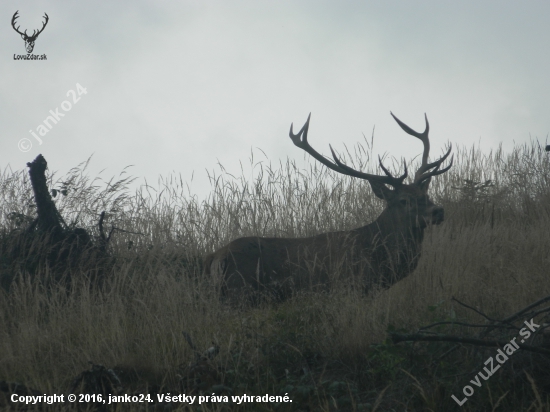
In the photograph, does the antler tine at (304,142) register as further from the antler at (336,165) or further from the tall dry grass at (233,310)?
the tall dry grass at (233,310)

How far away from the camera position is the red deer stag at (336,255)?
6.87m

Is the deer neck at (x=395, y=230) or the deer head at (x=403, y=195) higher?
the deer head at (x=403, y=195)

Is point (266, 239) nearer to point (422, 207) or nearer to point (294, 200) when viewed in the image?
point (422, 207)

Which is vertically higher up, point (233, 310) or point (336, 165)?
point (336, 165)

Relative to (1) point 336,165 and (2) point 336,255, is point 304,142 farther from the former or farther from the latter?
(2) point 336,255

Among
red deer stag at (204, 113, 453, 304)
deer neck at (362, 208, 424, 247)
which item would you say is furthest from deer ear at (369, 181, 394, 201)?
deer neck at (362, 208, 424, 247)

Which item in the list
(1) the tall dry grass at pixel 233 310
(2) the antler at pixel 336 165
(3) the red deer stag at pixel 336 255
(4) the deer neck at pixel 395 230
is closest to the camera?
(1) the tall dry grass at pixel 233 310

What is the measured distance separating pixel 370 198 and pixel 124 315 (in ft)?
19.4

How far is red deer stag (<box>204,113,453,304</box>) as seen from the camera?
270 inches

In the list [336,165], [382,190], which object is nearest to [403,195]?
[382,190]

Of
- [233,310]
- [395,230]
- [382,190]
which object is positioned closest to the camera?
[233,310]

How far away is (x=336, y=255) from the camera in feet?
24.0

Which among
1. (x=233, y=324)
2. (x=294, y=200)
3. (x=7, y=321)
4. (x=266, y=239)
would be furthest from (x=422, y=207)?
(x=7, y=321)

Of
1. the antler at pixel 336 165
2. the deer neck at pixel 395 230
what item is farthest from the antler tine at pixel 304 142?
the deer neck at pixel 395 230
